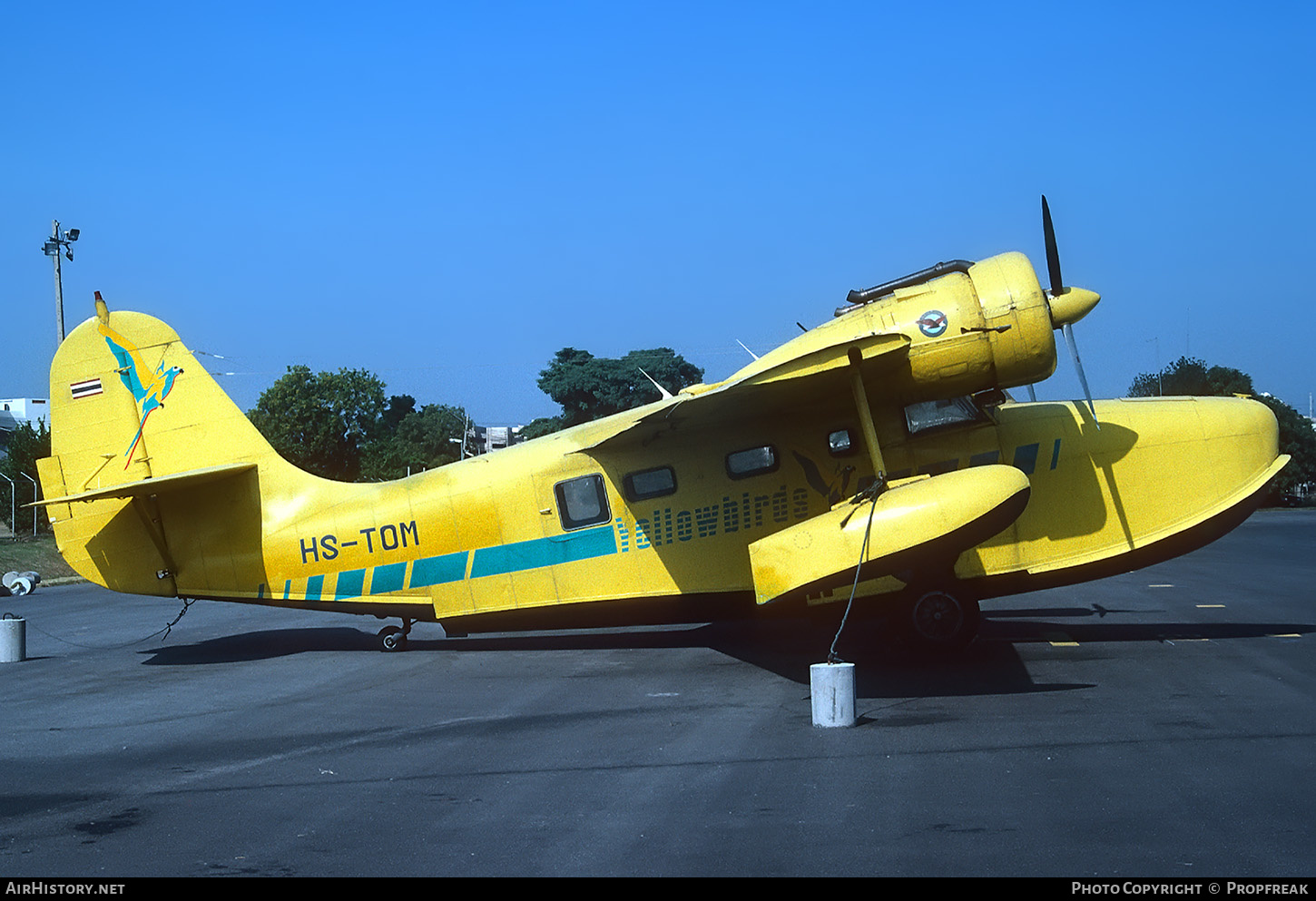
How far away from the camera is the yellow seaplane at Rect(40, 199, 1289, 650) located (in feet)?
37.9

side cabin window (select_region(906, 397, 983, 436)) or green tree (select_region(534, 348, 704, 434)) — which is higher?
green tree (select_region(534, 348, 704, 434))

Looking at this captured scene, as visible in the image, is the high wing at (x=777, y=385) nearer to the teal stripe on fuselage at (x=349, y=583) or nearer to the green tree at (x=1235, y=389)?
the teal stripe on fuselage at (x=349, y=583)

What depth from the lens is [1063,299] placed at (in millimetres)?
12375

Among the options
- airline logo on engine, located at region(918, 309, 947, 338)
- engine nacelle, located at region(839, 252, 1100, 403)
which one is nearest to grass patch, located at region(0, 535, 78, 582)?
engine nacelle, located at region(839, 252, 1100, 403)

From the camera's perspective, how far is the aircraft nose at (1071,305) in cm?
1228

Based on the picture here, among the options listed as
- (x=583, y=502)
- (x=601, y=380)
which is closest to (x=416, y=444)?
(x=601, y=380)

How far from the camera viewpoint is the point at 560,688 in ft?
39.6

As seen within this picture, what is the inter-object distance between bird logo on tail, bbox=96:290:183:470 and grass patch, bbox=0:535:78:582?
18.5 metres

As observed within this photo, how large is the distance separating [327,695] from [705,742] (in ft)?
17.0

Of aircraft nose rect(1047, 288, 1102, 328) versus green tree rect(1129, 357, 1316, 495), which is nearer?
aircraft nose rect(1047, 288, 1102, 328)

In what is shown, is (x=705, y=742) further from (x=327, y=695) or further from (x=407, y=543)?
(x=407, y=543)

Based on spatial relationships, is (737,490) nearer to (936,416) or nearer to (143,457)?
(936,416)

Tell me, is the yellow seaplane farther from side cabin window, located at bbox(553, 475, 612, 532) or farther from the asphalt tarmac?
the asphalt tarmac

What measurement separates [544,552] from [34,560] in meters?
27.1
